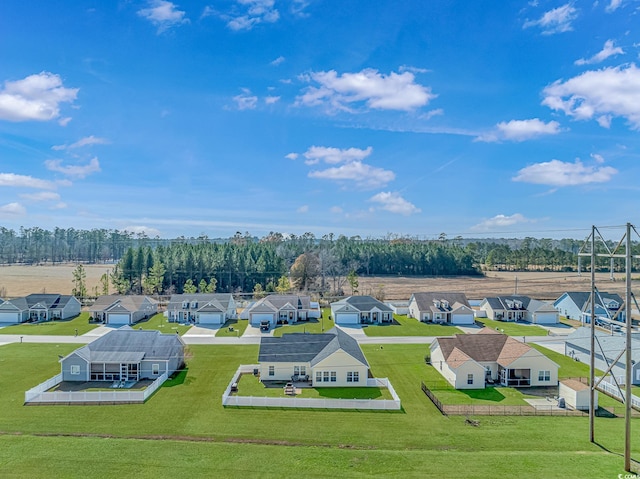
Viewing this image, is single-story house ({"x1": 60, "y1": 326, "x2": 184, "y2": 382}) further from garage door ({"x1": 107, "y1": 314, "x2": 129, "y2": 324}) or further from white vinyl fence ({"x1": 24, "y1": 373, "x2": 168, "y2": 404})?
garage door ({"x1": 107, "y1": 314, "x2": 129, "y2": 324})

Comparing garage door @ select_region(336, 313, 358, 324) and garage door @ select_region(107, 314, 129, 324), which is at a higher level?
garage door @ select_region(336, 313, 358, 324)

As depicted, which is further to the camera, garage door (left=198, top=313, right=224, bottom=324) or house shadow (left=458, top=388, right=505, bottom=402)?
garage door (left=198, top=313, right=224, bottom=324)

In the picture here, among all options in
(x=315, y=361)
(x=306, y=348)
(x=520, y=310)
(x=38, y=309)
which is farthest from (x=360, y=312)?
(x=38, y=309)

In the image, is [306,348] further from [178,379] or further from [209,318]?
[209,318]

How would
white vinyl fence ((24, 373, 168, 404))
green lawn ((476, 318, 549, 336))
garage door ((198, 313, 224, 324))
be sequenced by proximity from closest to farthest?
1. white vinyl fence ((24, 373, 168, 404))
2. green lawn ((476, 318, 549, 336))
3. garage door ((198, 313, 224, 324))

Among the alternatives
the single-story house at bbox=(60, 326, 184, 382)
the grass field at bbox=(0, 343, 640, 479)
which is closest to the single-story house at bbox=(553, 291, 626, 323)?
the grass field at bbox=(0, 343, 640, 479)

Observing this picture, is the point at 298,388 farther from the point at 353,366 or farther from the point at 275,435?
the point at 275,435
